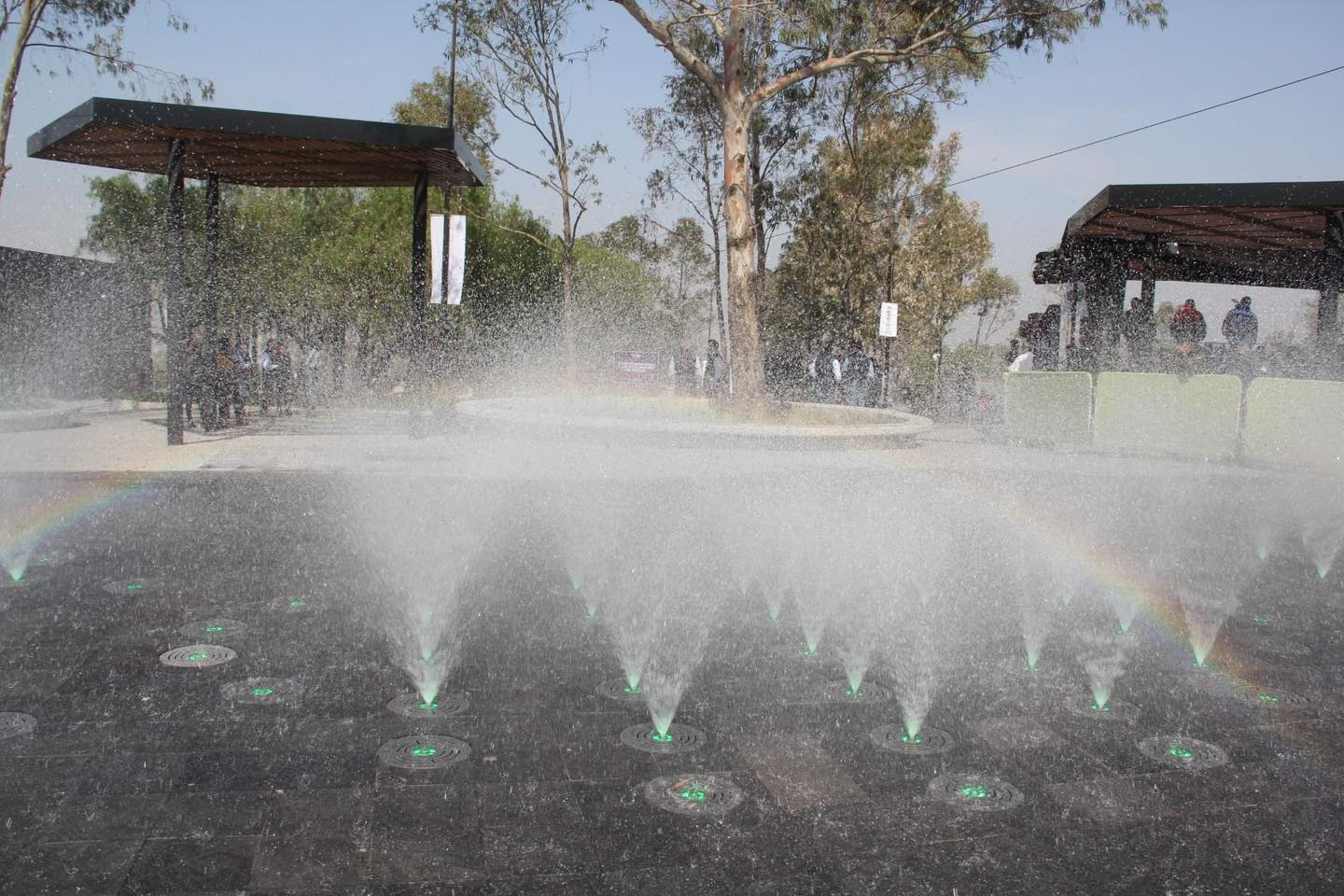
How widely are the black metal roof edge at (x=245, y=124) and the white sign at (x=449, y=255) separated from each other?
199 cm

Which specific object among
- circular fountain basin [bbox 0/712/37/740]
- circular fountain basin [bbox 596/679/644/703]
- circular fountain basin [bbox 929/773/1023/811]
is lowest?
circular fountain basin [bbox 596/679/644/703]

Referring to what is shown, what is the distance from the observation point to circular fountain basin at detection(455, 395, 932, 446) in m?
13.2

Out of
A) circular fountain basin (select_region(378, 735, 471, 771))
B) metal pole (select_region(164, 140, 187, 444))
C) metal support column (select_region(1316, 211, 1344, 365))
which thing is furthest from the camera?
metal support column (select_region(1316, 211, 1344, 365))

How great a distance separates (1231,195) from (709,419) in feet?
28.8

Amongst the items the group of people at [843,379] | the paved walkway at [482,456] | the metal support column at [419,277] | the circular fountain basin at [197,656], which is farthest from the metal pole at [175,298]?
the group of people at [843,379]

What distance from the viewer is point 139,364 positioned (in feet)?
89.6

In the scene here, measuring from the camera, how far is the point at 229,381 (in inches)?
674

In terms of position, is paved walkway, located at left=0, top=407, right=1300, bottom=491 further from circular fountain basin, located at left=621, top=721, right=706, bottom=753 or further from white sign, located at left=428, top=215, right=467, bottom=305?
circular fountain basin, located at left=621, top=721, right=706, bottom=753

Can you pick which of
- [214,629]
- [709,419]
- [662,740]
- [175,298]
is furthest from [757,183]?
[662,740]

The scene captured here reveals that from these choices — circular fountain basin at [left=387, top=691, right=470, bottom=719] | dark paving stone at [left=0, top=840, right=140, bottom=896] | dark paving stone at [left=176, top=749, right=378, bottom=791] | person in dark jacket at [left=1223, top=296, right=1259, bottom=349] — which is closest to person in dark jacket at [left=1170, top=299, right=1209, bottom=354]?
person in dark jacket at [left=1223, top=296, right=1259, bottom=349]

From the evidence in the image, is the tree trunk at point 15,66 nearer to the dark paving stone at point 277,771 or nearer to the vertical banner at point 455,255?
the vertical banner at point 455,255

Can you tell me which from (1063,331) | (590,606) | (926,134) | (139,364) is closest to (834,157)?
(926,134)

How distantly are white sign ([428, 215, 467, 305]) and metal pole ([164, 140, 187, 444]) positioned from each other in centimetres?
322

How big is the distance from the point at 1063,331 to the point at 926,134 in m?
13.4
